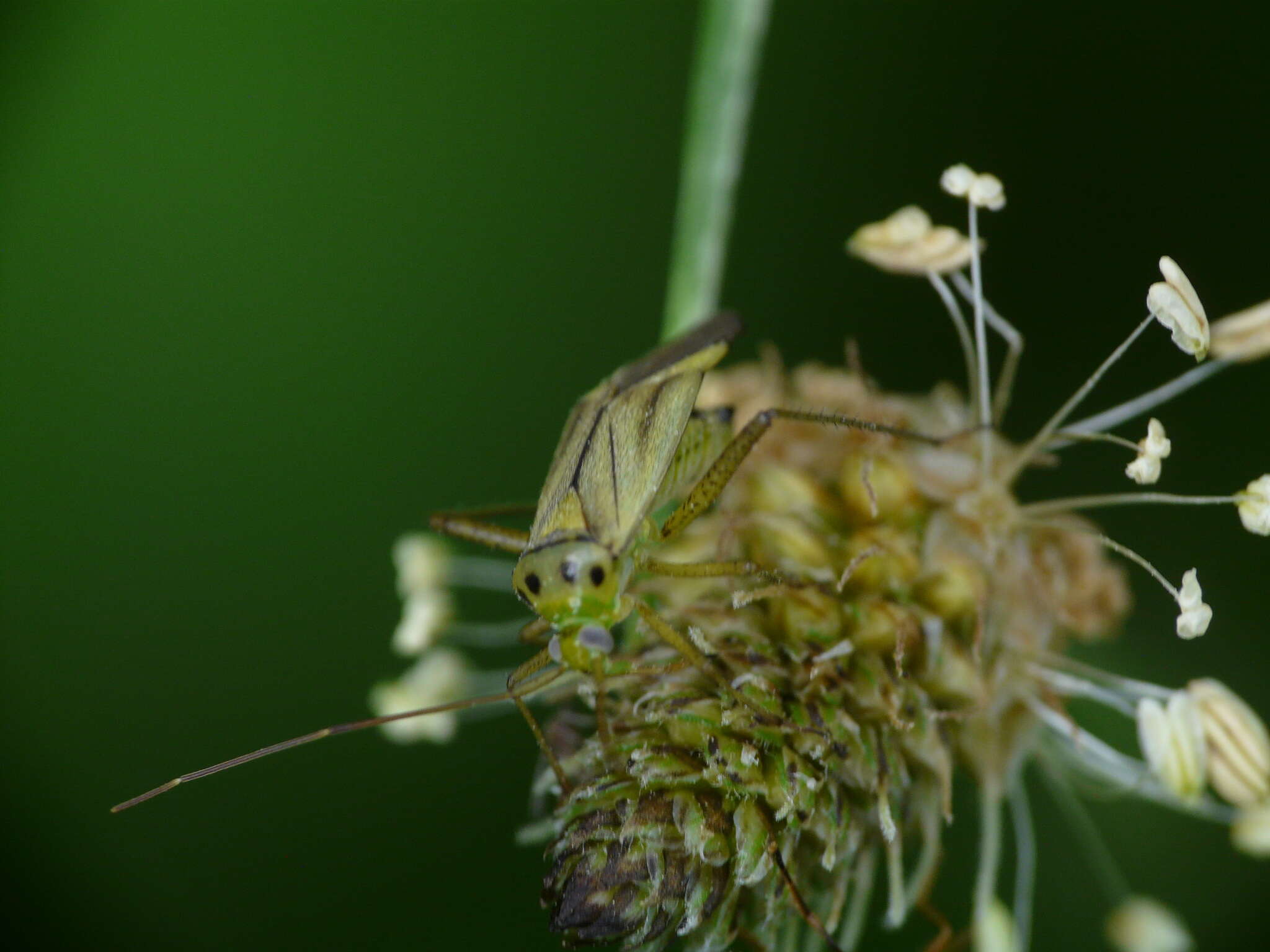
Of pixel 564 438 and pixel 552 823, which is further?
pixel 564 438

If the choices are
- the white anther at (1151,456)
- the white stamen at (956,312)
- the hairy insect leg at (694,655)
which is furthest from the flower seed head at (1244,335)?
the hairy insect leg at (694,655)

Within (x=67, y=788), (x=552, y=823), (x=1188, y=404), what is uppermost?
(x=1188, y=404)

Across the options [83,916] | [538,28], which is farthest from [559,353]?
[83,916]

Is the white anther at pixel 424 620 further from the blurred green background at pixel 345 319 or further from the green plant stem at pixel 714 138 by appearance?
the green plant stem at pixel 714 138

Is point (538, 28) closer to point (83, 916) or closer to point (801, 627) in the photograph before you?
point (801, 627)

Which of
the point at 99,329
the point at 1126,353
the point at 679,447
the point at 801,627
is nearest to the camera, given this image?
the point at 801,627

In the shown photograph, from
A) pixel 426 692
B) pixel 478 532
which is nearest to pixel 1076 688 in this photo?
pixel 478 532

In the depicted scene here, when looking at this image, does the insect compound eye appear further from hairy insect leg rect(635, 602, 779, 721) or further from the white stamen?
the white stamen

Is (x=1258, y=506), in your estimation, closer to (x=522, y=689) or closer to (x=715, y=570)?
(x=715, y=570)
